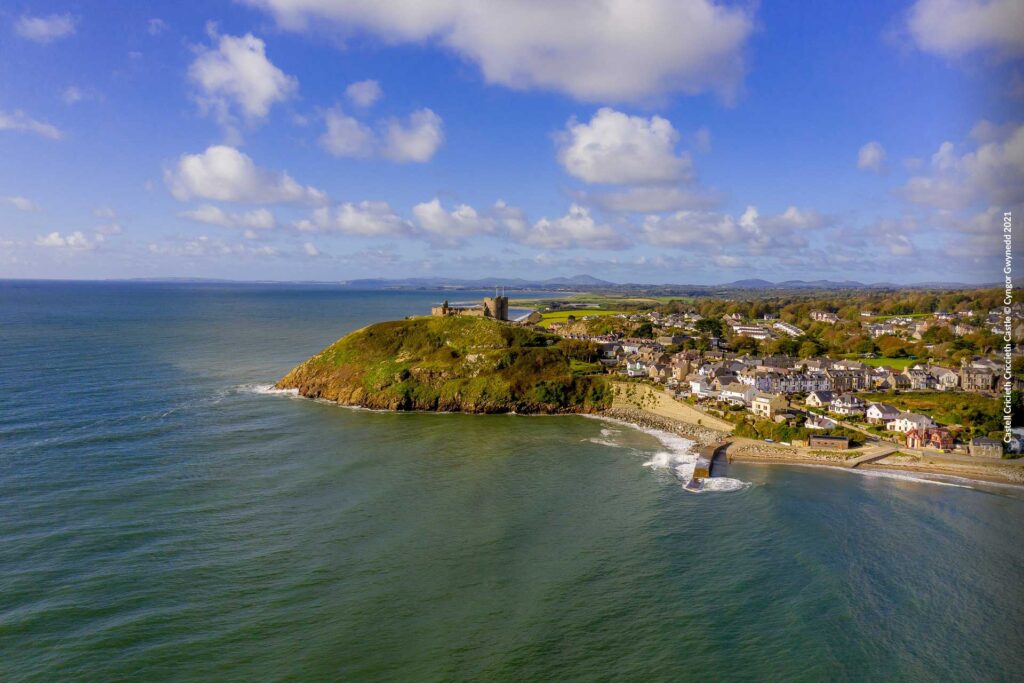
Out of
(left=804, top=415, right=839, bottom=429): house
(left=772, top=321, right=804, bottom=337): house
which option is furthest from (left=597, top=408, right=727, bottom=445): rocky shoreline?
(left=772, top=321, right=804, bottom=337): house

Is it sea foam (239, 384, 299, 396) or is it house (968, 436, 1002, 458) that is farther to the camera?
sea foam (239, 384, 299, 396)

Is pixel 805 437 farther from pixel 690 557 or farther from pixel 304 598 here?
pixel 304 598

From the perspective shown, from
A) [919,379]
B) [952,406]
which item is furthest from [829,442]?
[919,379]

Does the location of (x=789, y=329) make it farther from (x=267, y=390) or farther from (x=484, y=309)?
(x=267, y=390)

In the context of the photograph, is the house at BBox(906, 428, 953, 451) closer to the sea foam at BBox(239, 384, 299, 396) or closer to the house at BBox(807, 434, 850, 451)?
the house at BBox(807, 434, 850, 451)

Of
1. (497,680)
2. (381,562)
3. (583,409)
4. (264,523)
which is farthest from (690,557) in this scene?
(583,409)
